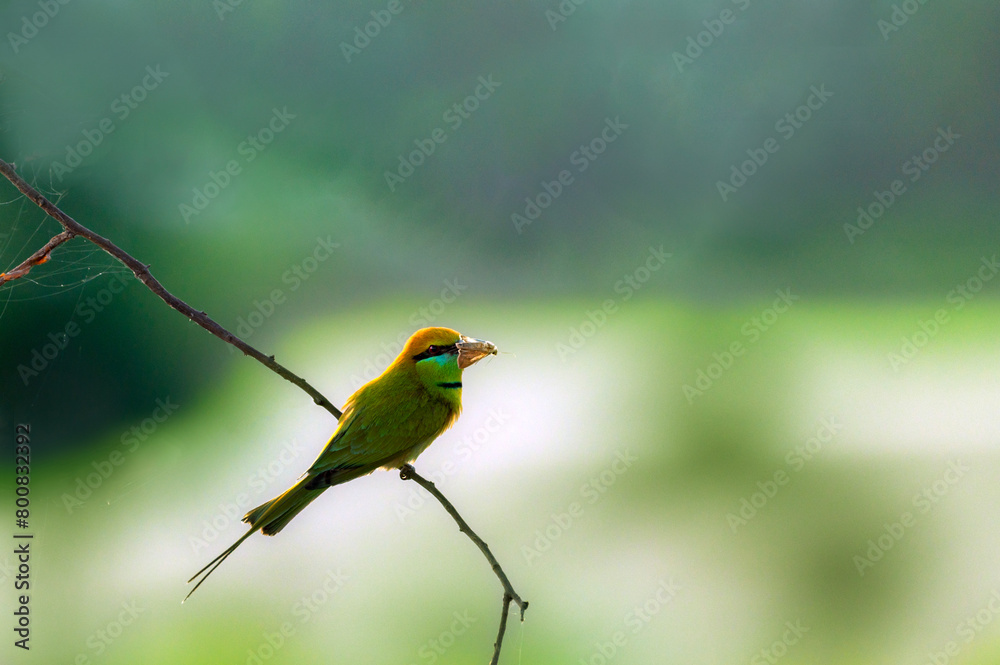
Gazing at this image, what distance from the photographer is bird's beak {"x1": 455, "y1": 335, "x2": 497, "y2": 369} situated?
27.6 inches

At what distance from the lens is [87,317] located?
54.4 inches

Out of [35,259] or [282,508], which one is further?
[282,508]

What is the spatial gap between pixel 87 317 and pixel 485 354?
0.98 meters

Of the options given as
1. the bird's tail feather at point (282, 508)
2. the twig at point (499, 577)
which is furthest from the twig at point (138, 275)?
the bird's tail feather at point (282, 508)

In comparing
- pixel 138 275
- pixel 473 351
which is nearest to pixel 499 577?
pixel 473 351

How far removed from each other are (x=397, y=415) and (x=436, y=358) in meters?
0.08

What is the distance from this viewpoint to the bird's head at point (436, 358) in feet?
2.81

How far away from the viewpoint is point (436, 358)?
0.87 m

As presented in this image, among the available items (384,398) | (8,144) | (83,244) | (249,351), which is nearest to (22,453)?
(83,244)

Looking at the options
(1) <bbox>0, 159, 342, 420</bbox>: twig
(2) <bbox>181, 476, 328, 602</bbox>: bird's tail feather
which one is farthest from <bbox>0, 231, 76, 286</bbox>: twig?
(2) <bbox>181, 476, 328, 602</bbox>: bird's tail feather

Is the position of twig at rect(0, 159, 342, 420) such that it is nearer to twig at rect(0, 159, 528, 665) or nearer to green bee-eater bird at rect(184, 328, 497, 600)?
twig at rect(0, 159, 528, 665)

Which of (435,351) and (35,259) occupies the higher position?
(435,351)

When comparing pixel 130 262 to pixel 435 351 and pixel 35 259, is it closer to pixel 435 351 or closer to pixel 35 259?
pixel 35 259

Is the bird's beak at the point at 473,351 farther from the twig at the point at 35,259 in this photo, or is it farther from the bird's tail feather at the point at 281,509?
the twig at the point at 35,259
